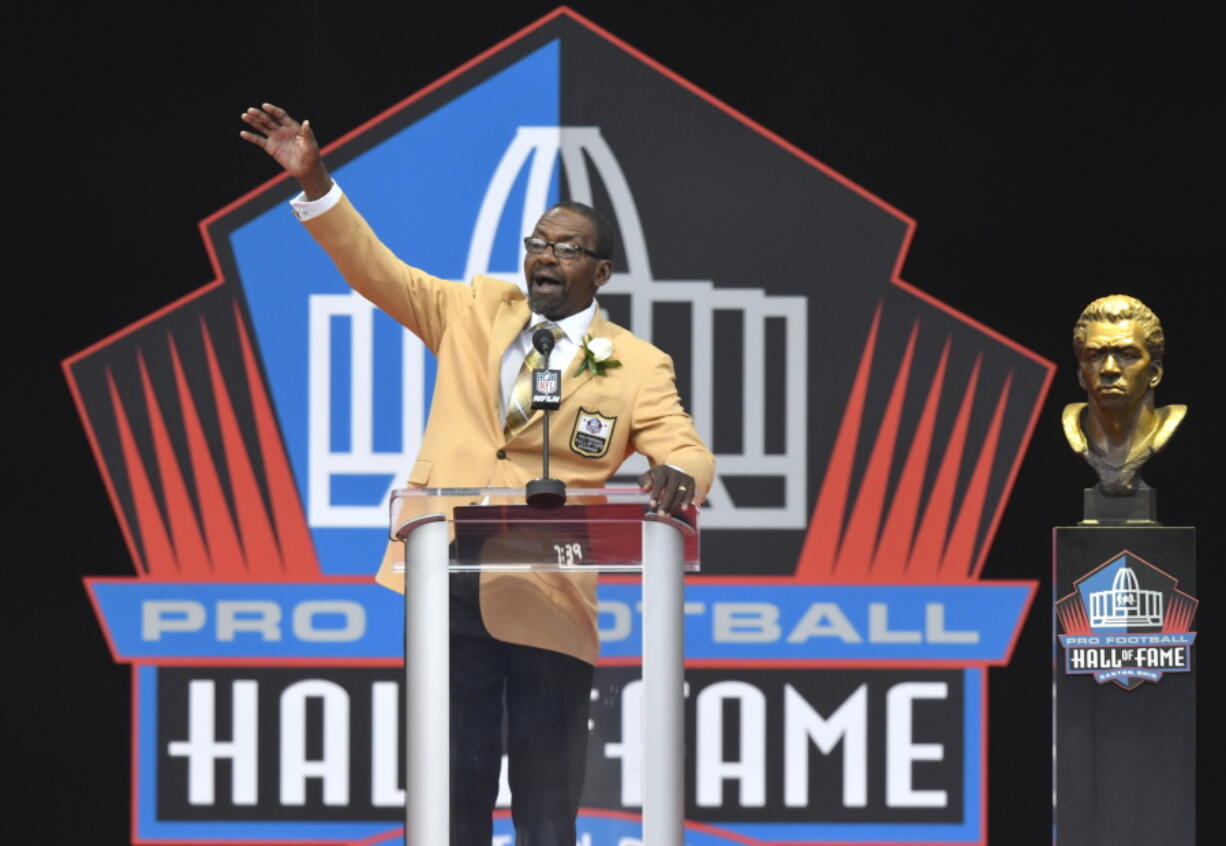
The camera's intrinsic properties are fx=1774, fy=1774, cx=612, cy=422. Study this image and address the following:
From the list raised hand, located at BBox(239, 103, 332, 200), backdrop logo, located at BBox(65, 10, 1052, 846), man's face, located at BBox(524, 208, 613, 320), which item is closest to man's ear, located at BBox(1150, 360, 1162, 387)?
backdrop logo, located at BBox(65, 10, 1052, 846)

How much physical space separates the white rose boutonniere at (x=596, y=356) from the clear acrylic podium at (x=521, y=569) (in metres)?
0.51

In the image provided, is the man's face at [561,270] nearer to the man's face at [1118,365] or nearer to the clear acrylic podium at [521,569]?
the clear acrylic podium at [521,569]

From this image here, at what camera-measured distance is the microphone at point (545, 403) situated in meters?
2.54

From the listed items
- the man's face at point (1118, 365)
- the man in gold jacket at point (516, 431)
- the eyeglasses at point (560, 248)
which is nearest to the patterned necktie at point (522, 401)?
the man in gold jacket at point (516, 431)

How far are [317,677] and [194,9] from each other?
5.94 feet

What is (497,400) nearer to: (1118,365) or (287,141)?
(287,141)

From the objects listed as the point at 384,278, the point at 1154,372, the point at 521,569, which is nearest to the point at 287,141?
the point at 384,278

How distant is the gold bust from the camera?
13.1ft

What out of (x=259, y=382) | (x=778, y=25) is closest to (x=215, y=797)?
(x=259, y=382)

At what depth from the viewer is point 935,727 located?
468 cm

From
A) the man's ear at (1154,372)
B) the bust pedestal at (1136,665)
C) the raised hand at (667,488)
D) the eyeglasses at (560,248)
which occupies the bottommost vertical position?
the bust pedestal at (1136,665)

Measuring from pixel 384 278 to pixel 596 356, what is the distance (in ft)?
1.49

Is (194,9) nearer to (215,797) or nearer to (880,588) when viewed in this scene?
(215,797)

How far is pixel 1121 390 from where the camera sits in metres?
4.00
